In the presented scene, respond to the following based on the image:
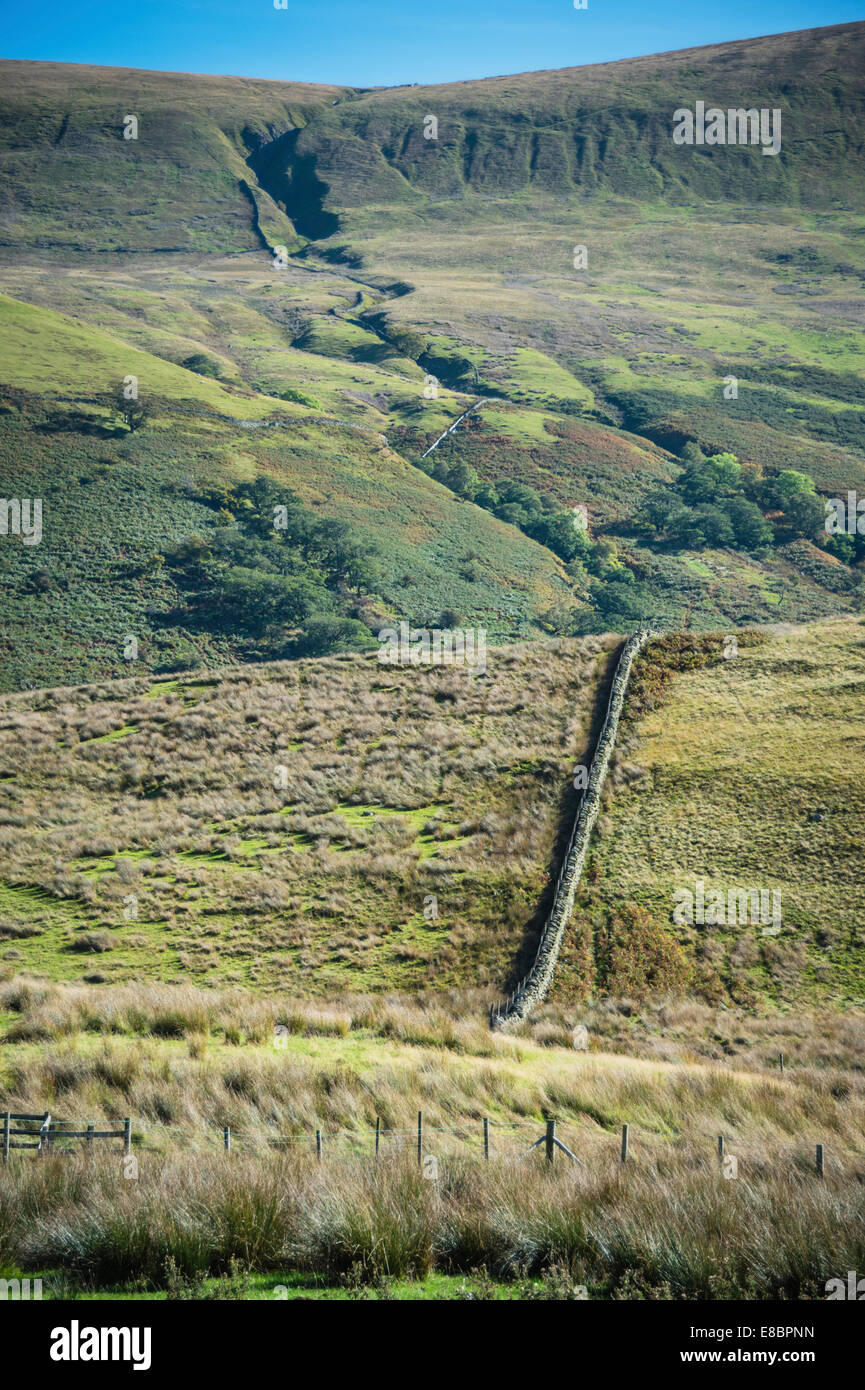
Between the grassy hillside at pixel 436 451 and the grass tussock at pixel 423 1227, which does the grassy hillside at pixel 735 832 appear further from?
the grassy hillside at pixel 436 451

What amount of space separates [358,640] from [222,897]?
6886 centimetres

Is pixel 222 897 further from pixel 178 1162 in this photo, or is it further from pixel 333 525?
pixel 333 525

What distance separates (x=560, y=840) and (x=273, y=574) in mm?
81105

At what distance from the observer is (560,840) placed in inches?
918

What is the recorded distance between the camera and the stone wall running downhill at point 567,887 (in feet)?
59.2

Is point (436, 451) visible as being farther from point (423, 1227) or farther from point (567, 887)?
point (423, 1227)

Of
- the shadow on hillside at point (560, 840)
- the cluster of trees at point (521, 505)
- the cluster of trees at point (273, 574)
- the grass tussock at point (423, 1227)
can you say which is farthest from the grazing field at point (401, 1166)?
the cluster of trees at point (521, 505)

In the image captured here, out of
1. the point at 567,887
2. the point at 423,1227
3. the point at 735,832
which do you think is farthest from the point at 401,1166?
the point at 735,832

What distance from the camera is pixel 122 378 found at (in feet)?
420

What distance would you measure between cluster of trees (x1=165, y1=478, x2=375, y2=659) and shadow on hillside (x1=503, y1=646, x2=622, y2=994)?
6040 centimetres

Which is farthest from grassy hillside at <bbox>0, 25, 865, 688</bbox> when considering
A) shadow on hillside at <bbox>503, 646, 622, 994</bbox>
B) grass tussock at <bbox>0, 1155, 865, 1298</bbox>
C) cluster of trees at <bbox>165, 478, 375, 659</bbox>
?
grass tussock at <bbox>0, 1155, 865, 1298</bbox>

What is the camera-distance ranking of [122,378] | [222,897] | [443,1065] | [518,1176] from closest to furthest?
[518,1176] < [443,1065] < [222,897] < [122,378]

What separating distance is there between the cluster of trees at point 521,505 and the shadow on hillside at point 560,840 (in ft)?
285
